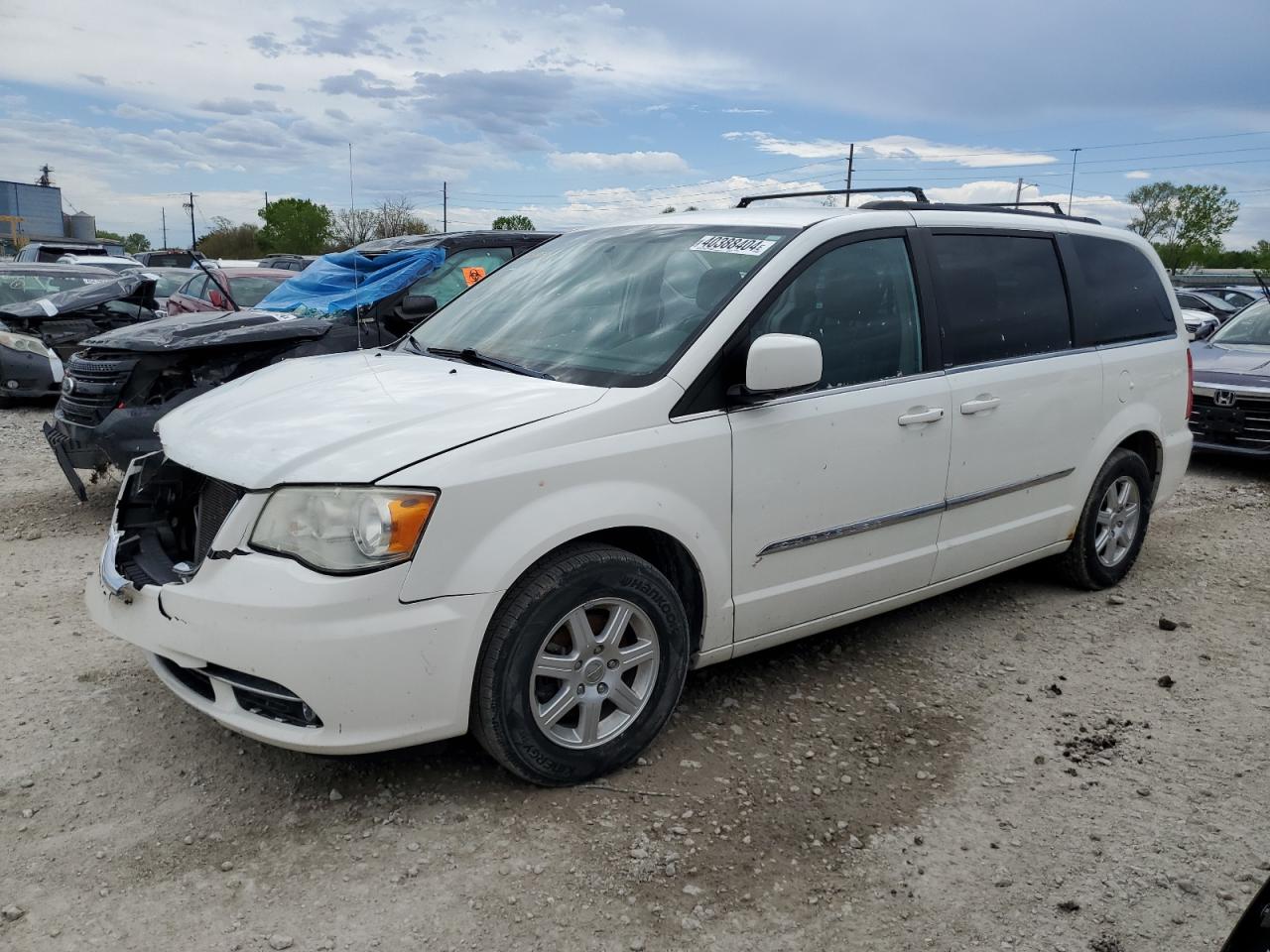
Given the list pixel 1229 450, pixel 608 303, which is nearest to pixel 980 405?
pixel 608 303

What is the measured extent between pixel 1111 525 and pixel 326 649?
4068mm

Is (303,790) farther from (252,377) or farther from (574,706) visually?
(252,377)

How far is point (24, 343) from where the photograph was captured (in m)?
10.1

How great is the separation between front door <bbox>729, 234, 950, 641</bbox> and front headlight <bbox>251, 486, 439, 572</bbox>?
1124 mm

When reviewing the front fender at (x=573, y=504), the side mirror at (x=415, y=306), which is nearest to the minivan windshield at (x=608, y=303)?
the front fender at (x=573, y=504)

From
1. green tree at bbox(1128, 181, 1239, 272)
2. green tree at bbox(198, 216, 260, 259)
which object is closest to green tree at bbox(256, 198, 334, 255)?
green tree at bbox(198, 216, 260, 259)

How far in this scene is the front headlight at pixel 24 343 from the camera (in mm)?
10086

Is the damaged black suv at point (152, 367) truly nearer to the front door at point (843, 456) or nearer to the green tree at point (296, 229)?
the front door at point (843, 456)

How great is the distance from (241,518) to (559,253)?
6.66 feet

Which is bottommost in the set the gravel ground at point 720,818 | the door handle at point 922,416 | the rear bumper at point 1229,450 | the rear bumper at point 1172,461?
the gravel ground at point 720,818

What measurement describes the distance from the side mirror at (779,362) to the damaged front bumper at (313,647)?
1.08m

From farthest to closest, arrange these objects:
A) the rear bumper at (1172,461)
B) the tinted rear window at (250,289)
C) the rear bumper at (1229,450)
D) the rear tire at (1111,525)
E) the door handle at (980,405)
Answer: the tinted rear window at (250,289) → the rear bumper at (1229,450) → the rear bumper at (1172,461) → the rear tire at (1111,525) → the door handle at (980,405)

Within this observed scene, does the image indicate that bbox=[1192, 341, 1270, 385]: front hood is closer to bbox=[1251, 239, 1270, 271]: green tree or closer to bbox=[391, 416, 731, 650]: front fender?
bbox=[391, 416, 731, 650]: front fender

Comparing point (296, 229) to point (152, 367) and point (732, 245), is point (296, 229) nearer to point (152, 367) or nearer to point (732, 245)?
point (152, 367)
